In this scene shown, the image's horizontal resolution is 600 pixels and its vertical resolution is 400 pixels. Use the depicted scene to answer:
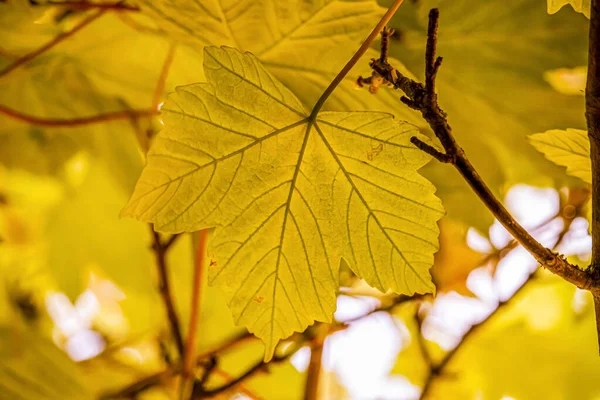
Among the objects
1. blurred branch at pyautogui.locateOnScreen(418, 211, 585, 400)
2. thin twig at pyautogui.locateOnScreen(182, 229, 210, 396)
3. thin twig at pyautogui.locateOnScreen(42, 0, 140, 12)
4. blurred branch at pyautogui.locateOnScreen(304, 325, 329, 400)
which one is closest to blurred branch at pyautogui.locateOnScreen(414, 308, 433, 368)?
blurred branch at pyautogui.locateOnScreen(418, 211, 585, 400)

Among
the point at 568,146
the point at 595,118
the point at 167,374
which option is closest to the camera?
the point at 595,118

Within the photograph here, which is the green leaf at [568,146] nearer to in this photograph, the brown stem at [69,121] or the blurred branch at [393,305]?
the blurred branch at [393,305]

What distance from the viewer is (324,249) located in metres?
0.38

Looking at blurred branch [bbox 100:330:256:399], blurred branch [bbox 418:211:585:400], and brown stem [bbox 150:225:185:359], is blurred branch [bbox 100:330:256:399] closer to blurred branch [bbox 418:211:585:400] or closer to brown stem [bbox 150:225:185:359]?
brown stem [bbox 150:225:185:359]

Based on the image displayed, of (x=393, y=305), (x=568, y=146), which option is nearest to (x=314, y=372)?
(x=393, y=305)

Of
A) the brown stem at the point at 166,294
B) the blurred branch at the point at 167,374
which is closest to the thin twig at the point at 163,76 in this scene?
the brown stem at the point at 166,294

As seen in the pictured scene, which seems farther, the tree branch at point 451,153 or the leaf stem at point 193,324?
the leaf stem at point 193,324

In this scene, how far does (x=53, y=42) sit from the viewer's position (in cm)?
59

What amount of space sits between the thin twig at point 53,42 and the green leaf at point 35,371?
31cm

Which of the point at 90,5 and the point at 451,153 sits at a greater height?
the point at 90,5

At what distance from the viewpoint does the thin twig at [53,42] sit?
1.90 feet

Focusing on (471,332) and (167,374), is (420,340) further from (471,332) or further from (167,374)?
(167,374)

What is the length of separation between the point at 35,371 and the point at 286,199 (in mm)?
411

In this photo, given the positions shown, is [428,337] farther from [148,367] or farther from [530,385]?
[148,367]
